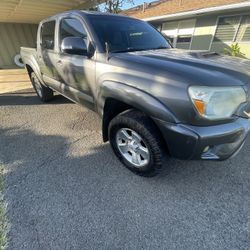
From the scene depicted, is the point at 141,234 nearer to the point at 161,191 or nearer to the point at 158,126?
the point at 161,191

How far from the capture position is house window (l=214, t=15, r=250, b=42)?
8.65 m

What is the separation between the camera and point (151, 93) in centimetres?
186

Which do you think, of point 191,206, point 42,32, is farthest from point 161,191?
point 42,32

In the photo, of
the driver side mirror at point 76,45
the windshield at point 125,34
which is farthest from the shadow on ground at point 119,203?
the windshield at point 125,34

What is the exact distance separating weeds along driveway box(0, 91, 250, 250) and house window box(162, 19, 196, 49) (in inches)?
392

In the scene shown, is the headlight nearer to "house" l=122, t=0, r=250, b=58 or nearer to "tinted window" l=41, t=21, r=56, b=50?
"tinted window" l=41, t=21, r=56, b=50

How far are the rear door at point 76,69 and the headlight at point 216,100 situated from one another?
143 cm

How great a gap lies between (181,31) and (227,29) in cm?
289

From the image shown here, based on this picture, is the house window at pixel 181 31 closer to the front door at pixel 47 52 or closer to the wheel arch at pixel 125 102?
the front door at pixel 47 52

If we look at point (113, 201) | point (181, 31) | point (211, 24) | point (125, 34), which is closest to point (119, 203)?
point (113, 201)

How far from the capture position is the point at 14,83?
7488 millimetres

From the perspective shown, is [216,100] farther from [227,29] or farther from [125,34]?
[227,29]

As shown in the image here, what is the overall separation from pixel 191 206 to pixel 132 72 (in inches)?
61.3

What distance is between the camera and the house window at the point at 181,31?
11.0m
